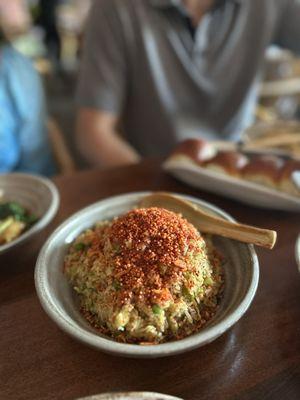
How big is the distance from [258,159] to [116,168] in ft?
1.35

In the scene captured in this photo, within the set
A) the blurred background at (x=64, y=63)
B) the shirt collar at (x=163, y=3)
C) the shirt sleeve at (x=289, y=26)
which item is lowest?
the blurred background at (x=64, y=63)

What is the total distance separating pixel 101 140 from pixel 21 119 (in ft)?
1.50

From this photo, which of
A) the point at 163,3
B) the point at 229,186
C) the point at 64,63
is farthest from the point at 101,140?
the point at 64,63

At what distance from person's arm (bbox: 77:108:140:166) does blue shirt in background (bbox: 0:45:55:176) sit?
26cm

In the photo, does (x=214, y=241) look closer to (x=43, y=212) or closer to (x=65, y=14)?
(x=43, y=212)

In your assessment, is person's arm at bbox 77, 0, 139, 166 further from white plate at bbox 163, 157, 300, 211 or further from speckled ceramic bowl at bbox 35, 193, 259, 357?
speckled ceramic bowl at bbox 35, 193, 259, 357

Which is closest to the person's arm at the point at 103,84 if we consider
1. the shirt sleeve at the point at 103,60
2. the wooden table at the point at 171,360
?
the shirt sleeve at the point at 103,60

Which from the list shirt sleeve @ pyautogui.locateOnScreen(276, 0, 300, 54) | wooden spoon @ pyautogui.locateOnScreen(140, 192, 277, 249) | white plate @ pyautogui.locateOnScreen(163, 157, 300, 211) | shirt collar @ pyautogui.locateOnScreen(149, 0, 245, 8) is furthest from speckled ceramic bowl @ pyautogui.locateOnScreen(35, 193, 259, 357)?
shirt sleeve @ pyautogui.locateOnScreen(276, 0, 300, 54)

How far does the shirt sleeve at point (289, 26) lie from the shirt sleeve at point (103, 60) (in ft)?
2.31

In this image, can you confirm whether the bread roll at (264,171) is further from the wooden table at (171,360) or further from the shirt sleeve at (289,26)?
the shirt sleeve at (289,26)

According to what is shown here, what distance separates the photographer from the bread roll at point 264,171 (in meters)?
0.89

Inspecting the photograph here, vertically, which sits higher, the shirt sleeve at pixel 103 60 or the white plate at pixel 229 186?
the shirt sleeve at pixel 103 60

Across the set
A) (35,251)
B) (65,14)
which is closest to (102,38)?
(35,251)

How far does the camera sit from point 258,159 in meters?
0.95
